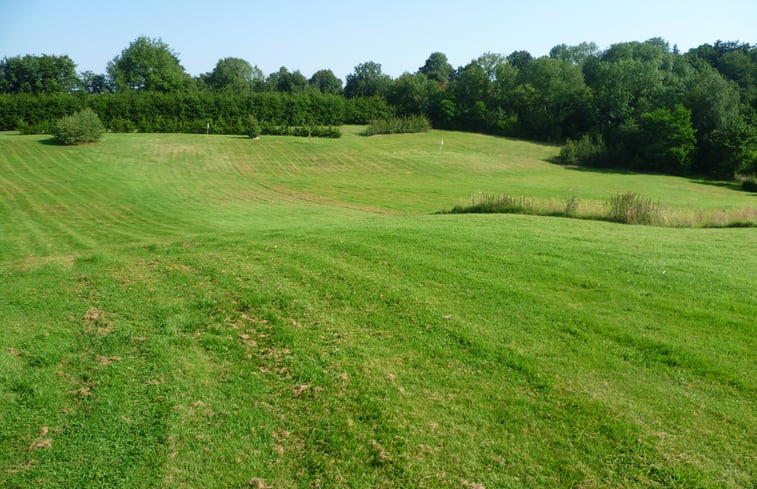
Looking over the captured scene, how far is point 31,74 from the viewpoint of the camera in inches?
3383

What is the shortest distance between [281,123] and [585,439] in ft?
232

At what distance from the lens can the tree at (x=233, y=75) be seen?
352 feet

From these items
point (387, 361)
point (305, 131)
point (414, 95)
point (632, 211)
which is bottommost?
point (387, 361)

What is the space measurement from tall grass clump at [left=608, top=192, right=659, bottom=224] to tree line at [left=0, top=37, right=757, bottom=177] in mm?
47476

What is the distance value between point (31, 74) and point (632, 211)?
103417 millimetres

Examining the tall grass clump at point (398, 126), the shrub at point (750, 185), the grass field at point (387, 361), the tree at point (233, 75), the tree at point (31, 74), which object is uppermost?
the tree at point (233, 75)

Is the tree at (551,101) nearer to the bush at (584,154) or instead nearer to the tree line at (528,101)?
the tree line at (528,101)

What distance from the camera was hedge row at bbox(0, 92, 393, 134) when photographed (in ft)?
189

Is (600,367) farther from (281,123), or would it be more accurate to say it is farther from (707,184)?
(281,123)

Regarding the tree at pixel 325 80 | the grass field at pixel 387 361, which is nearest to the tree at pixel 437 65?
the tree at pixel 325 80

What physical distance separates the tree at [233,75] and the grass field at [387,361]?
102920 mm

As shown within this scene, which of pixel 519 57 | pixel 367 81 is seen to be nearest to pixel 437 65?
pixel 519 57

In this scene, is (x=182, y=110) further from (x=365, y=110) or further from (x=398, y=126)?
(x=398, y=126)

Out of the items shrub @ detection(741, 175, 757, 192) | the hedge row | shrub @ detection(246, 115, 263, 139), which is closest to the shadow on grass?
the hedge row
